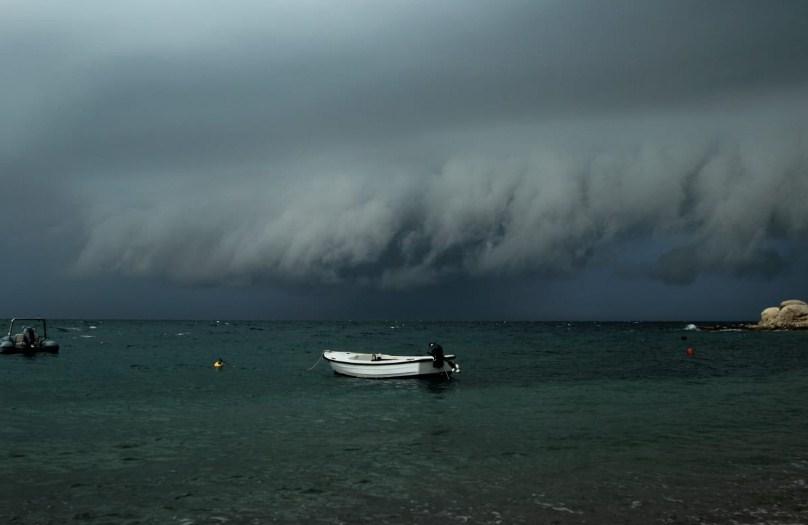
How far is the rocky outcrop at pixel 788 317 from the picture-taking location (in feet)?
534

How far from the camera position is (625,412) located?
33.9 metres

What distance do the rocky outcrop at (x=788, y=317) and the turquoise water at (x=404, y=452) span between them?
13320cm

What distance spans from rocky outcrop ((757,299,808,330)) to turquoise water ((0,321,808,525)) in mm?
133203

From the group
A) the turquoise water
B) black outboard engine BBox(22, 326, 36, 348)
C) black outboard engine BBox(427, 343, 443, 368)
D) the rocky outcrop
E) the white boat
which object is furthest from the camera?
the rocky outcrop

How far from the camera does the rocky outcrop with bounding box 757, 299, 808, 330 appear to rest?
16275cm

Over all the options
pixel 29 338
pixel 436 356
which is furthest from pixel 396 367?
pixel 29 338

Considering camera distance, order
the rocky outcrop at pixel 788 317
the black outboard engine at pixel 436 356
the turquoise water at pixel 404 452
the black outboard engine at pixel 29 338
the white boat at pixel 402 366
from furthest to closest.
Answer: the rocky outcrop at pixel 788 317 < the black outboard engine at pixel 29 338 < the black outboard engine at pixel 436 356 < the white boat at pixel 402 366 < the turquoise water at pixel 404 452


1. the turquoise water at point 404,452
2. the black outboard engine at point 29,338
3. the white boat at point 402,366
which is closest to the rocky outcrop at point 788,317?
the turquoise water at point 404,452

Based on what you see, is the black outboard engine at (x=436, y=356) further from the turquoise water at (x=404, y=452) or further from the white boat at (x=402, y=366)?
the turquoise water at (x=404, y=452)

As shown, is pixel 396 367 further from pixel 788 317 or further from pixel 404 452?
pixel 788 317

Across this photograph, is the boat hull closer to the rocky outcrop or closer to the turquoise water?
the turquoise water

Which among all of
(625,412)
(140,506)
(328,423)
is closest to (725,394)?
(625,412)

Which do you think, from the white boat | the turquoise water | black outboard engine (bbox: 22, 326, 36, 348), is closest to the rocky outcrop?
the turquoise water

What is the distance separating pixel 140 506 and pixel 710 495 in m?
15.2
